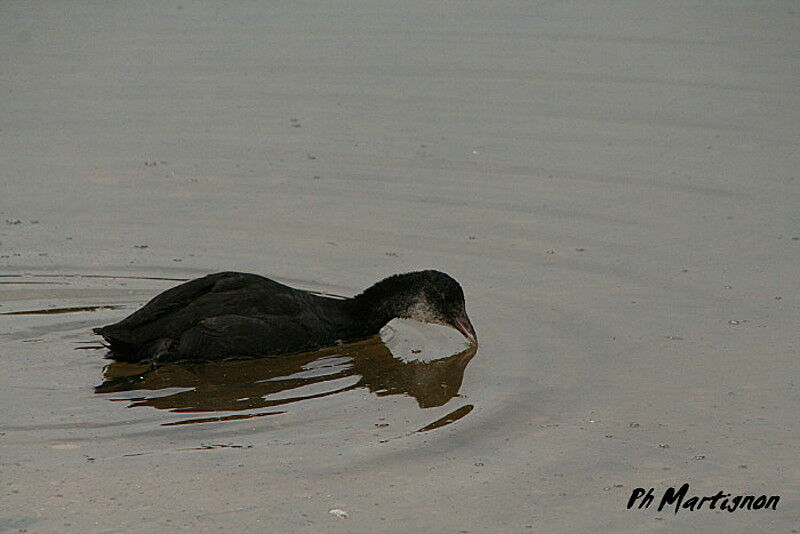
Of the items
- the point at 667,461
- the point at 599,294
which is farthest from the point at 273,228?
the point at 667,461

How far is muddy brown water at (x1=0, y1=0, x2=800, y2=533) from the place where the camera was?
23.1ft

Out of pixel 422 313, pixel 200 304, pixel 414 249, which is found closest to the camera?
pixel 200 304

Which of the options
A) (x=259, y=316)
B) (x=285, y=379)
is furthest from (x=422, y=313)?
(x=285, y=379)

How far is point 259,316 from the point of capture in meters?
8.95

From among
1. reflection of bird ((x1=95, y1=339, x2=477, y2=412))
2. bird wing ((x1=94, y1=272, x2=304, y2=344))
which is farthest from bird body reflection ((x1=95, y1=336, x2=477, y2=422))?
bird wing ((x1=94, y1=272, x2=304, y2=344))

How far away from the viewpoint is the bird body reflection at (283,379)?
324 inches

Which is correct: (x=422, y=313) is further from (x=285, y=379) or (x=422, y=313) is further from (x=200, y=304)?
(x=200, y=304)

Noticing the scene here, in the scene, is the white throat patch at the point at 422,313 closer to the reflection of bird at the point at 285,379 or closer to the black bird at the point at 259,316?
the black bird at the point at 259,316

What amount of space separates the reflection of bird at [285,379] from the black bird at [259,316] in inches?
3.3

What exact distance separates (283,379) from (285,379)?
0.01 meters

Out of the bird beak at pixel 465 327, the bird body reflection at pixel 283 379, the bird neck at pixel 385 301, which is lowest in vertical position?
the bird body reflection at pixel 283 379

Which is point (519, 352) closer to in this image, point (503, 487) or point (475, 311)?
point (475, 311)

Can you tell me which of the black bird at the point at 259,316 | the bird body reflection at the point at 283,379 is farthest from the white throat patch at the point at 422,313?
the bird body reflection at the point at 283,379

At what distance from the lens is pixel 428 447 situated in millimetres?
7488
